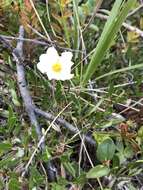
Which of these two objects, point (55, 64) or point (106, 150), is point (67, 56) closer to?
point (55, 64)

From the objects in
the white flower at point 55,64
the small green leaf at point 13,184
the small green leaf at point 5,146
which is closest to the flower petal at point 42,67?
the white flower at point 55,64

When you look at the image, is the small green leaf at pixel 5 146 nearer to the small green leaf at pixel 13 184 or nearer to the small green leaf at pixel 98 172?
the small green leaf at pixel 13 184

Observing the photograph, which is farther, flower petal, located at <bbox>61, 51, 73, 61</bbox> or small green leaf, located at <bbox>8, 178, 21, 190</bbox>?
flower petal, located at <bbox>61, 51, 73, 61</bbox>

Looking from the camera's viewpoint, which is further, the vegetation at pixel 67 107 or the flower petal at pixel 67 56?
the flower petal at pixel 67 56

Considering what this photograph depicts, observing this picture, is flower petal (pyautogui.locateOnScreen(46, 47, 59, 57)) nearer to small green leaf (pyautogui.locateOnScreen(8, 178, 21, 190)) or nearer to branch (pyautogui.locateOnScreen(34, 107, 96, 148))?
branch (pyautogui.locateOnScreen(34, 107, 96, 148))

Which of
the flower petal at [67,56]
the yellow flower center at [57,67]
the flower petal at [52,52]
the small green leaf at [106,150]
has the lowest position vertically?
the small green leaf at [106,150]

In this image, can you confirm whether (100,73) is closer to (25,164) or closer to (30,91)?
(30,91)

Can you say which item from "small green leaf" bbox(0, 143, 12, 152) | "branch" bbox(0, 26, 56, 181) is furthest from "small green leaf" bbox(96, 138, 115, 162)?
"small green leaf" bbox(0, 143, 12, 152)
